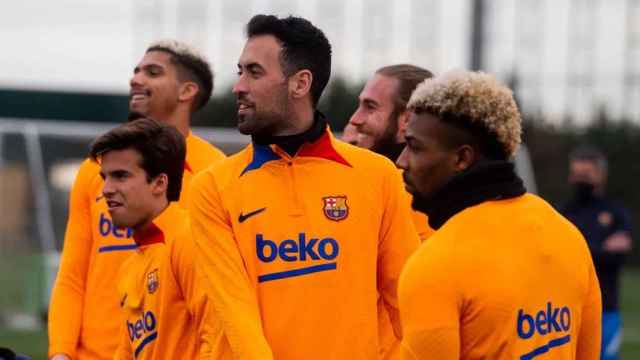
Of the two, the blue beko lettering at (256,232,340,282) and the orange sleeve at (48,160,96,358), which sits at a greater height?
the blue beko lettering at (256,232,340,282)

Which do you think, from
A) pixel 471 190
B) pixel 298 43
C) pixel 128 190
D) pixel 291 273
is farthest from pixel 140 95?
pixel 471 190

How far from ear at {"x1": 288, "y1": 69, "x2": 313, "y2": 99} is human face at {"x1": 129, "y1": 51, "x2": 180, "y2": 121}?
1.78m

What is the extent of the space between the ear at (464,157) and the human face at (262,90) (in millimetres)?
1088

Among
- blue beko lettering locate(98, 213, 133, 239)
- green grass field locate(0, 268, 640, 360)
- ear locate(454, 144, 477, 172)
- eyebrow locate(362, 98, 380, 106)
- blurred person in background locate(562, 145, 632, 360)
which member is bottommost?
green grass field locate(0, 268, 640, 360)

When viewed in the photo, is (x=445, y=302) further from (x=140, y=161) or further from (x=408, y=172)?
(x=140, y=161)

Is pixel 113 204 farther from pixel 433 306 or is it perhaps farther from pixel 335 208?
pixel 433 306

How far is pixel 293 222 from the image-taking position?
534 cm

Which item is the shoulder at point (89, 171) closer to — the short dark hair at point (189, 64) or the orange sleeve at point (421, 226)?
the short dark hair at point (189, 64)

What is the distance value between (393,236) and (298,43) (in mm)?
734

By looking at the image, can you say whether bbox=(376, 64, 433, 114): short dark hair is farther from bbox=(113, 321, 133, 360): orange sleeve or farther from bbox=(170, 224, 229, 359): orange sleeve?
bbox=(113, 321, 133, 360): orange sleeve

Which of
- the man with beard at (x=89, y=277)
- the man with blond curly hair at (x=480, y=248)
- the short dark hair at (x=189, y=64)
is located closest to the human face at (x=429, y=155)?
the man with blond curly hair at (x=480, y=248)

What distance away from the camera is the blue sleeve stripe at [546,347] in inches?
178

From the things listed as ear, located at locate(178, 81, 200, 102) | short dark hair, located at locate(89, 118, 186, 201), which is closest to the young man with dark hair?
short dark hair, located at locate(89, 118, 186, 201)

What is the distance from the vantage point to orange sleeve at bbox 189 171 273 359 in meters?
5.20
